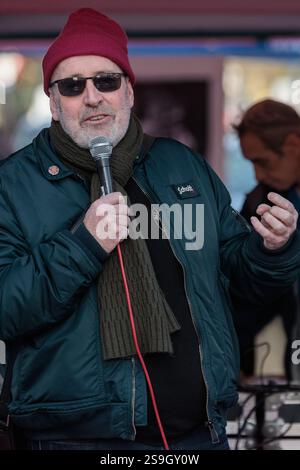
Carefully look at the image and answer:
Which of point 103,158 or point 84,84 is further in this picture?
point 84,84

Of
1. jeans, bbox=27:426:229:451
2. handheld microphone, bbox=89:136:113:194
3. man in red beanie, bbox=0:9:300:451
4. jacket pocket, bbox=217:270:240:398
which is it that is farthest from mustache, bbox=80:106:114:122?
jeans, bbox=27:426:229:451

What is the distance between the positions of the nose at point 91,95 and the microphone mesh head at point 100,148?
0.41 ft

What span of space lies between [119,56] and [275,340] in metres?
2.10

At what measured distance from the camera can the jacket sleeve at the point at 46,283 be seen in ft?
7.76

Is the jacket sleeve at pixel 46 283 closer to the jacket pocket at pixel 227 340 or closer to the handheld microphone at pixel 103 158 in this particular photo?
the handheld microphone at pixel 103 158

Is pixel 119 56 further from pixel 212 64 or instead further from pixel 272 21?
pixel 212 64

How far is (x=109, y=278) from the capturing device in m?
2.47

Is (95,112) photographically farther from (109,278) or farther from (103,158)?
(109,278)

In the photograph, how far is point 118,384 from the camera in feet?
7.96

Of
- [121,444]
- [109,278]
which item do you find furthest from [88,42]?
[121,444]

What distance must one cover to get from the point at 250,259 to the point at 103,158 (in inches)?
20.7

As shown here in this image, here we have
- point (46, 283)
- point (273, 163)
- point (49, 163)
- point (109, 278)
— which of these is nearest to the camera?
point (46, 283)

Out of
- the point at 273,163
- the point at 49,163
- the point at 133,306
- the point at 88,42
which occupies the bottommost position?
the point at 133,306

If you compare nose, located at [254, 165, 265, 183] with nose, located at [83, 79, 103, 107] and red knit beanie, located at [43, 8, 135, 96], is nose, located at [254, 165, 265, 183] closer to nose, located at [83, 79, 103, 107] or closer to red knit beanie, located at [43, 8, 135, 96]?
red knit beanie, located at [43, 8, 135, 96]
